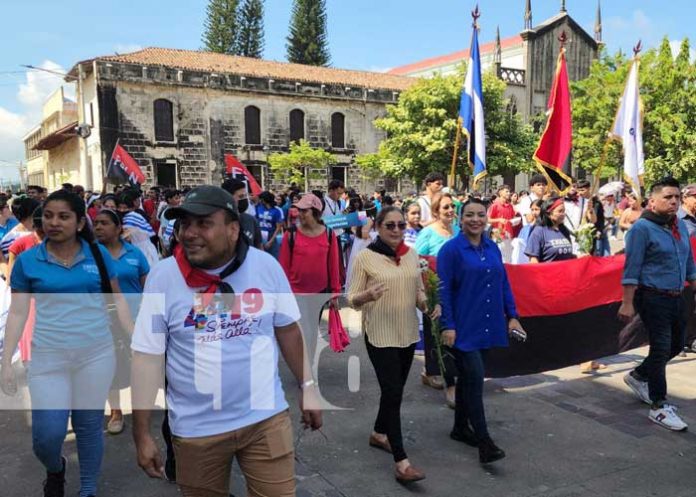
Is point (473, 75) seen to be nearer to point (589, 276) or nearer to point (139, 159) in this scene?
point (589, 276)

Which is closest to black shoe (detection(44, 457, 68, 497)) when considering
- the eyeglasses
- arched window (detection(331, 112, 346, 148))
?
the eyeglasses

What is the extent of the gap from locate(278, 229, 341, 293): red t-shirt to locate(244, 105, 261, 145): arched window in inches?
1154

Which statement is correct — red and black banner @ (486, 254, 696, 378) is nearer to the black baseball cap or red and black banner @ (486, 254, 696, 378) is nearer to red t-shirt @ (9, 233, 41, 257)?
the black baseball cap

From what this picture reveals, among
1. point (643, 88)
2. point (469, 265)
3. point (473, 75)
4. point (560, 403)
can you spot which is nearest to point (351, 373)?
point (560, 403)

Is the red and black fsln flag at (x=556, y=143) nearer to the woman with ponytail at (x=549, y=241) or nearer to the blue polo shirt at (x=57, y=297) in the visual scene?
the woman with ponytail at (x=549, y=241)

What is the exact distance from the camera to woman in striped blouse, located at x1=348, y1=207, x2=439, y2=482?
12.8 ft

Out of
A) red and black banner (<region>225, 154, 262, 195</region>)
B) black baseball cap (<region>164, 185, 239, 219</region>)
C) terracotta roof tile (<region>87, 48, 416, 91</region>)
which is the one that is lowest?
black baseball cap (<region>164, 185, 239, 219</region>)

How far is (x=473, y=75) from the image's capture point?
9.36 metres

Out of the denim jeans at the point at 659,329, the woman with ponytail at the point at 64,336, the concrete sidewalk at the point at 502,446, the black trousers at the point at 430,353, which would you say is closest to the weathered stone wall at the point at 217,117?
the concrete sidewalk at the point at 502,446

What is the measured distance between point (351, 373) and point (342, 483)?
7.41 feet

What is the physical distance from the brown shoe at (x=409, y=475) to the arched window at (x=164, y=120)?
30305mm

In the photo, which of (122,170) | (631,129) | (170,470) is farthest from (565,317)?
(122,170)

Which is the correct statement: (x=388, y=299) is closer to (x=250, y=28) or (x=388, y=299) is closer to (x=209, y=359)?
(x=209, y=359)

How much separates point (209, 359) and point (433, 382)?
3542mm
